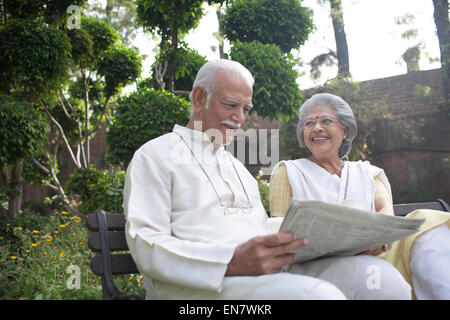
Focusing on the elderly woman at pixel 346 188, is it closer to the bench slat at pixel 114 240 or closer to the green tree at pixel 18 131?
the bench slat at pixel 114 240

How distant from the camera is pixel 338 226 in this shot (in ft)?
5.05

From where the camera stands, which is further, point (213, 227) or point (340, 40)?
point (340, 40)

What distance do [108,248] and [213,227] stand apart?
61 centimetres

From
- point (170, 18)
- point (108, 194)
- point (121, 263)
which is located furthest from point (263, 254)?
point (170, 18)

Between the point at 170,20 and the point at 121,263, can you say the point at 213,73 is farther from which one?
the point at 170,20

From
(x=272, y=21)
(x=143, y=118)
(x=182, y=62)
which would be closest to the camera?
(x=143, y=118)

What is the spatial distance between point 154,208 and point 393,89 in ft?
46.2

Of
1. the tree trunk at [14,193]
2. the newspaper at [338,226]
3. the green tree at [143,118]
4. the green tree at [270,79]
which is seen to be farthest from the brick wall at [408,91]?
the newspaper at [338,226]

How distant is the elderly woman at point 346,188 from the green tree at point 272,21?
4723 mm

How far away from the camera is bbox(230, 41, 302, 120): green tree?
606cm

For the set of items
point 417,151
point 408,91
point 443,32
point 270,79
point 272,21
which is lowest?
point 417,151

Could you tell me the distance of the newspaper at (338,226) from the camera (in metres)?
1.45
